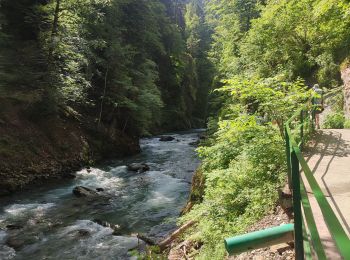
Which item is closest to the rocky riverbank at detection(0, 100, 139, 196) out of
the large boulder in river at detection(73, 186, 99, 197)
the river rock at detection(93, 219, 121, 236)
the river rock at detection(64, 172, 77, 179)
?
the river rock at detection(64, 172, 77, 179)

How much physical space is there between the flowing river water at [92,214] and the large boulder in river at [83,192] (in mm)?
347

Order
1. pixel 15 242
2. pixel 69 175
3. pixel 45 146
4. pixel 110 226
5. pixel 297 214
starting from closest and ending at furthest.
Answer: pixel 297 214 < pixel 15 242 < pixel 110 226 < pixel 69 175 < pixel 45 146

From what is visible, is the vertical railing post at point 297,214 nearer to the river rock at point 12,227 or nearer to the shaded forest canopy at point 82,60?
the river rock at point 12,227

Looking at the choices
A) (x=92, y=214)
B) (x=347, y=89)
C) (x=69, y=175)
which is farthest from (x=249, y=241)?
(x=69, y=175)

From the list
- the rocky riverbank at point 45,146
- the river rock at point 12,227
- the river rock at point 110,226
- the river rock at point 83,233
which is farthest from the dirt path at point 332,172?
the rocky riverbank at point 45,146

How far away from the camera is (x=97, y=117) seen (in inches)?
1033

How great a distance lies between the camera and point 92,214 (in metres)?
13.4

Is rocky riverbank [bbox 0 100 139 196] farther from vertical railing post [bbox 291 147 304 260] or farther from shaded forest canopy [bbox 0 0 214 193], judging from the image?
vertical railing post [bbox 291 147 304 260]

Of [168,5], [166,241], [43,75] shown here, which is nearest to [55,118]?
[43,75]

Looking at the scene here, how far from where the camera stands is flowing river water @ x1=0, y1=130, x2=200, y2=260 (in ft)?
34.1

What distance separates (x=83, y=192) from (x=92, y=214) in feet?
8.00

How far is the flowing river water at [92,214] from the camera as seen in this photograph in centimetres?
1038

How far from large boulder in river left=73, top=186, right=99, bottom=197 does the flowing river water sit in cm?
35

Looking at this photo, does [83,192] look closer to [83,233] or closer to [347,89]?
[83,233]
